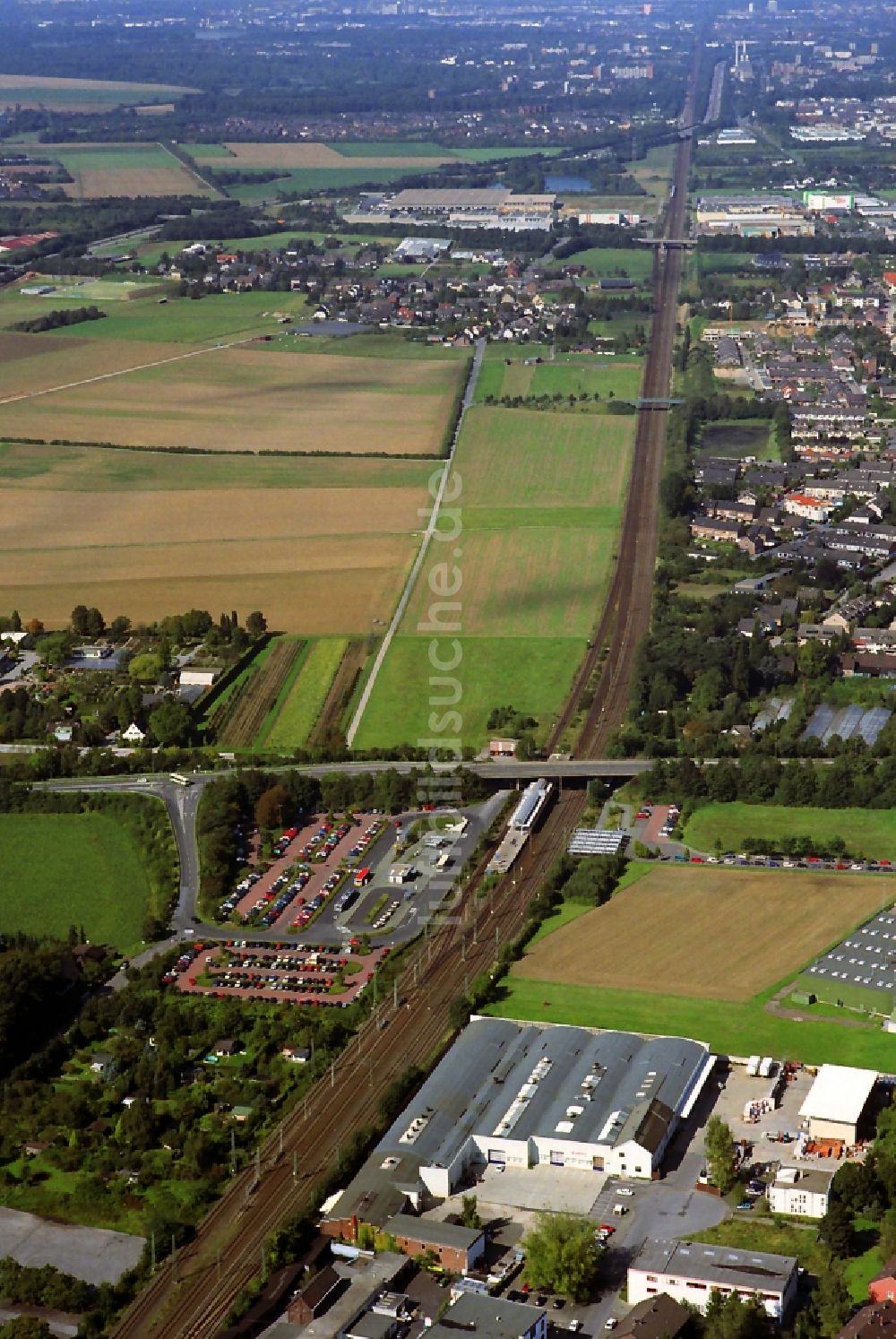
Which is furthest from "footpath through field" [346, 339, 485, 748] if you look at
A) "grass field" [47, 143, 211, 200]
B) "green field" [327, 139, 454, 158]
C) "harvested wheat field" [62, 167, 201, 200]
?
"green field" [327, 139, 454, 158]

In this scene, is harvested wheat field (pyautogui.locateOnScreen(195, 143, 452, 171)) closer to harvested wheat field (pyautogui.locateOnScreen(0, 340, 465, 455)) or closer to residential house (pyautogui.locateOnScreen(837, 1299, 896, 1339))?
harvested wheat field (pyautogui.locateOnScreen(0, 340, 465, 455))

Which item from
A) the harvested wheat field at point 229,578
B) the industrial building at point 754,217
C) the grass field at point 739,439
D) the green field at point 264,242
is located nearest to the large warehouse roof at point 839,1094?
the harvested wheat field at point 229,578

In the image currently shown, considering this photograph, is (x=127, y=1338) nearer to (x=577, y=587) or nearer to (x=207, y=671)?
(x=207, y=671)

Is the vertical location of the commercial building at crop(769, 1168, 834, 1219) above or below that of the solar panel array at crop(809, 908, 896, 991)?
above

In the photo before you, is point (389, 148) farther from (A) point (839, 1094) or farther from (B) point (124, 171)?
(A) point (839, 1094)

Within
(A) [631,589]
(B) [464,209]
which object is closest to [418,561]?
(A) [631,589]
